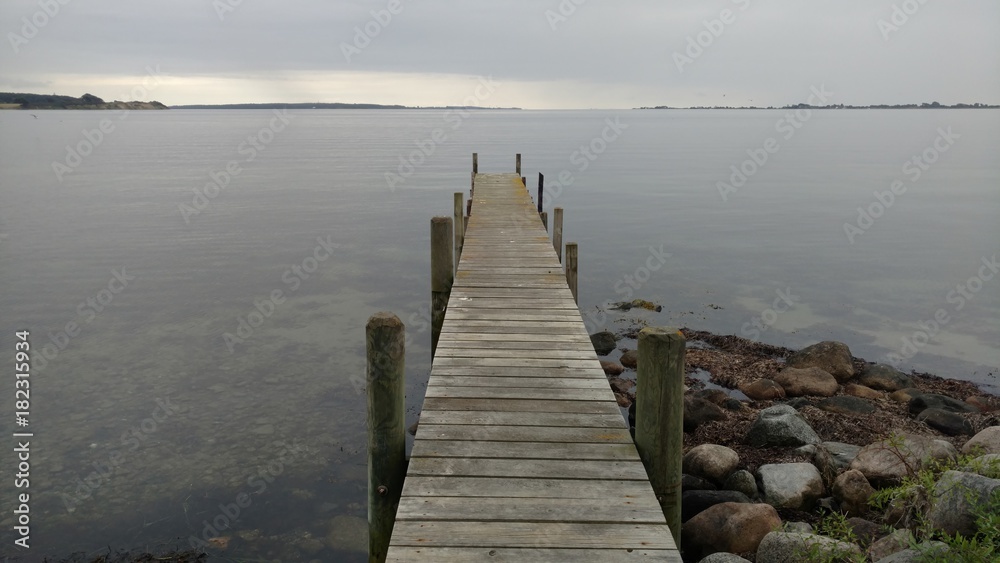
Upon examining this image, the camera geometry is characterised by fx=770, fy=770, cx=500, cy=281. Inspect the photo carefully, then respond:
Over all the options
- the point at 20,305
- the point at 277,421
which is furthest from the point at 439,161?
the point at 277,421

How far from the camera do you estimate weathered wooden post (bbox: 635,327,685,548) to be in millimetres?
5184

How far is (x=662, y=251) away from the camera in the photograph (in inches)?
969

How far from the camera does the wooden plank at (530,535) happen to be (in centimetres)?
428

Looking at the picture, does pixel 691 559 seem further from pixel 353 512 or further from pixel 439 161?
pixel 439 161

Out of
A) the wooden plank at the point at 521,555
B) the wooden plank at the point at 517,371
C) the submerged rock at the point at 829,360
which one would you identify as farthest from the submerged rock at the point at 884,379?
the wooden plank at the point at 521,555

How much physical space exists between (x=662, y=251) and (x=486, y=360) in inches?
721

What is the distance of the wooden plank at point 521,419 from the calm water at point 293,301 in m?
2.83

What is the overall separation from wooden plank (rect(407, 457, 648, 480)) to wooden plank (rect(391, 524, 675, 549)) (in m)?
0.57

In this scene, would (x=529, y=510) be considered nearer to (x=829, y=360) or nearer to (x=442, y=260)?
(x=442, y=260)
